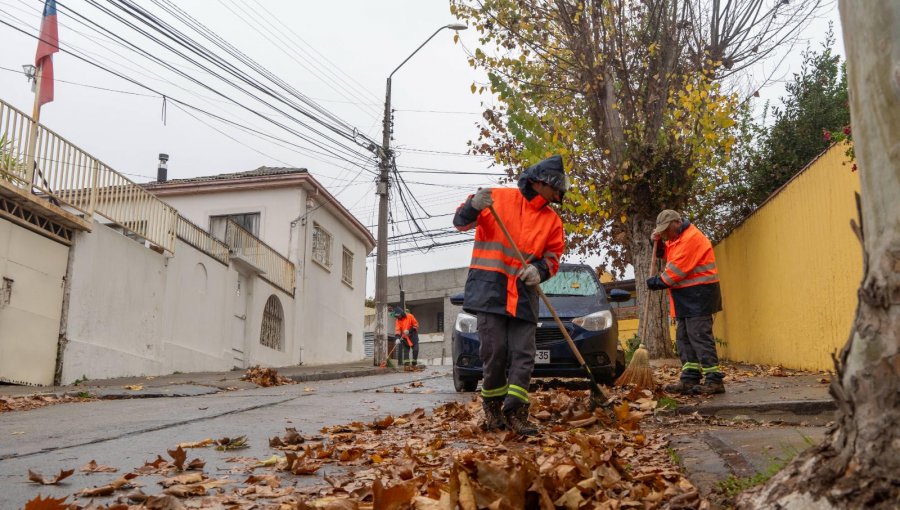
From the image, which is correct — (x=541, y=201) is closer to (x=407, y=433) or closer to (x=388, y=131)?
(x=407, y=433)

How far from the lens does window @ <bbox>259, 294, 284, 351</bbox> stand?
67.8ft

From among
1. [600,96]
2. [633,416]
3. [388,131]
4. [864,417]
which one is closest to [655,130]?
[600,96]

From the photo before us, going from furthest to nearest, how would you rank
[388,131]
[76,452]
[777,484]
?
[388,131] → [76,452] → [777,484]

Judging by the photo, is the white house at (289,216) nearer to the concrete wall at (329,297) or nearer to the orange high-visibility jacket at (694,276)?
the concrete wall at (329,297)

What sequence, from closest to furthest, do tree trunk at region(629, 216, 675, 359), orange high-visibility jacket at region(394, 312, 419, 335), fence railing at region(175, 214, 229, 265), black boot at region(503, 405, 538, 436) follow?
1. black boot at region(503, 405, 538, 436)
2. tree trunk at region(629, 216, 675, 359)
3. fence railing at region(175, 214, 229, 265)
4. orange high-visibility jacket at region(394, 312, 419, 335)

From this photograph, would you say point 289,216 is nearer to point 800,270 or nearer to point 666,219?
point 800,270

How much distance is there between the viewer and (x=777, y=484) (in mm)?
2219

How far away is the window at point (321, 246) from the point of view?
2383 cm

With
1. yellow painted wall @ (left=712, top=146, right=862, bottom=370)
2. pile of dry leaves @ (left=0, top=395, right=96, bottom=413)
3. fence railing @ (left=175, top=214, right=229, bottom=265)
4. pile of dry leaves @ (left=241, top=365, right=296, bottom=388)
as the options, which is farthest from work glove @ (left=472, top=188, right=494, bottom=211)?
fence railing @ (left=175, top=214, right=229, bottom=265)

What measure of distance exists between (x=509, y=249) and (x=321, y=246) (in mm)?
19497

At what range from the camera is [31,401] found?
845cm

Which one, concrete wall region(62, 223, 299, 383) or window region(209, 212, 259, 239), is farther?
window region(209, 212, 259, 239)

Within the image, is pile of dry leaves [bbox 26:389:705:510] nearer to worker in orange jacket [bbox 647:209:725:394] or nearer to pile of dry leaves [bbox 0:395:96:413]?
worker in orange jacket [bbox 647:209:725:394]

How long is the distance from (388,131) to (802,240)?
14.3 m
